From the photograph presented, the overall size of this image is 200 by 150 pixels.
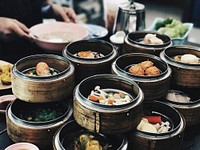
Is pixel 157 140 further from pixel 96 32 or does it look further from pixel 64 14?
pixel 64 14

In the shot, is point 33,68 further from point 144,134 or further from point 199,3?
point 199,3

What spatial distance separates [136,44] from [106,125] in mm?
786

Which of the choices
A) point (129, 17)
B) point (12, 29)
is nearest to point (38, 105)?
point (12, 29)

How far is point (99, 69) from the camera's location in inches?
74.4

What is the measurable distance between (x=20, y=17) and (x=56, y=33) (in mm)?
534

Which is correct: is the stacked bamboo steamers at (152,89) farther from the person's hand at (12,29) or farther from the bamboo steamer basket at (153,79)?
the person's hand at (12,29)

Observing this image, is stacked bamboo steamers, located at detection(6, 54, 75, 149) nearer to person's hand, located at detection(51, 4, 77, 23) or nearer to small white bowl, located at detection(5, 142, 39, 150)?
small white bowl, located at detection(5, 142, 39, 150)

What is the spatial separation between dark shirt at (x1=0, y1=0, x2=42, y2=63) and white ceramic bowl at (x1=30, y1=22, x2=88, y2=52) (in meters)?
0.12

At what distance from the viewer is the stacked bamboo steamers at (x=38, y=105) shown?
1.59 metres

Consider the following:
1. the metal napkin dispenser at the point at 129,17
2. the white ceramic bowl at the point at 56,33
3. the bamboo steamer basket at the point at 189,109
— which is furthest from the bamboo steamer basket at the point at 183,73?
the white ceramic bowl at the point at 56,33

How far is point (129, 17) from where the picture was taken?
2.46m

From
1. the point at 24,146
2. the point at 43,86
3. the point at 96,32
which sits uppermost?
the point at 43,86

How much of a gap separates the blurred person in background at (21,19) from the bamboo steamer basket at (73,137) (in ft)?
3.15

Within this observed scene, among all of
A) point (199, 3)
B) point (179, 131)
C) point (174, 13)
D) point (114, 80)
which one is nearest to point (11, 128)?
point (114, 80)
